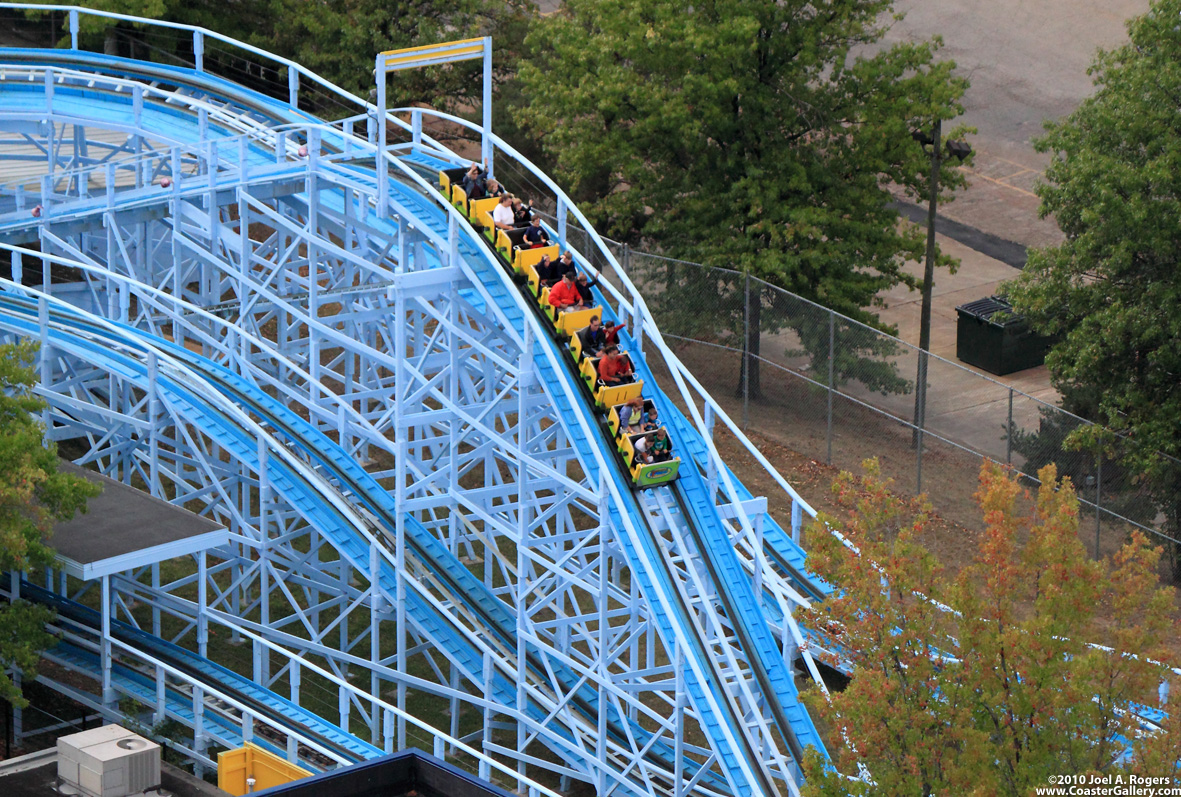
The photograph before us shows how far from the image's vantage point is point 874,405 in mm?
36250

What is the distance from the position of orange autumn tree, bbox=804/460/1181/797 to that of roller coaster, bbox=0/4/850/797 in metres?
4.33

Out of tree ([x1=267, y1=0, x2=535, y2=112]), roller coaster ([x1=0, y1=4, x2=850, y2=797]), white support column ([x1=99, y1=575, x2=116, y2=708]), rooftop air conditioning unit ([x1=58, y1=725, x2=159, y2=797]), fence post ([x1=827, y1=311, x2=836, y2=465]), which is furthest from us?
tree ([x1=267, y1=0, x2=535, y2=112])

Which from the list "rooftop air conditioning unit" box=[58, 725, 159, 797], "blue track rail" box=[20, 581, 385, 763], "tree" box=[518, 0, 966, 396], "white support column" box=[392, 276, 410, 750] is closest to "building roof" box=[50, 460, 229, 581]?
"blue track rail" box=[20, 581, 385, 763]

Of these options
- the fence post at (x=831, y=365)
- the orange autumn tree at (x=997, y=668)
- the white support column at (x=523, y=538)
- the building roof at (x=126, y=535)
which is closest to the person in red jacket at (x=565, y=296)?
the white support column at (x=523, y=538)

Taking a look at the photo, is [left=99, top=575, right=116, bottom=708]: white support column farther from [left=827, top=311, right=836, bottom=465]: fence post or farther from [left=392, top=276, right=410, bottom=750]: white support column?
[left=827, top=311, right=836, bottom=465]: fence post

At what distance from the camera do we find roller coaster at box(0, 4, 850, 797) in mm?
25188

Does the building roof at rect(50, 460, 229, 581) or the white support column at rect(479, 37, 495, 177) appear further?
the white support column at rect(479, 37, 495, 177)

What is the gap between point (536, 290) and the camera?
27.7 metres

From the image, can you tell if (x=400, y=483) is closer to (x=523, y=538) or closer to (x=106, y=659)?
(x=523, y=538)

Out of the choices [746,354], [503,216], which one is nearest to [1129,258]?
[746,354]

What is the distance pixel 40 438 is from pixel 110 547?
192 centimetres

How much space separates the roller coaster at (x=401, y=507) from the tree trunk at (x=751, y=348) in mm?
2969

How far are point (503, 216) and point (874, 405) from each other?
11.0 metres

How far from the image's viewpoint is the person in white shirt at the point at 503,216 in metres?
28.5
